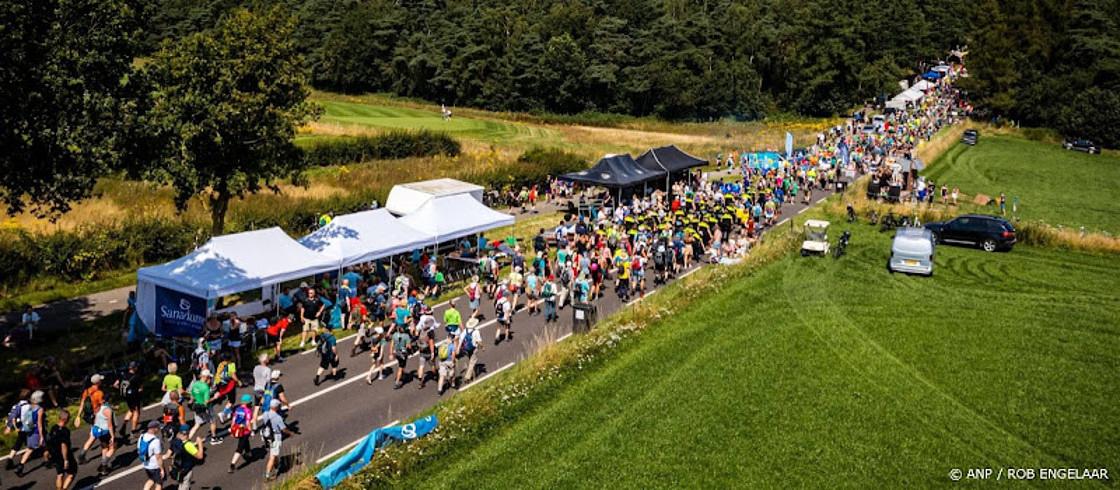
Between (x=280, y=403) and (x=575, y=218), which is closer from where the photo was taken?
(x=280, y=403)

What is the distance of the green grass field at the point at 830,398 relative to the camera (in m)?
14.5

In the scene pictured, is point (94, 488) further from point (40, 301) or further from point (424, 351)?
point (40, 301)

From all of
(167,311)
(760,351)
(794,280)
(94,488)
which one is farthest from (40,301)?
(794,280)

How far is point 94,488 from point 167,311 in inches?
274

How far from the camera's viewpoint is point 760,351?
20.0 m

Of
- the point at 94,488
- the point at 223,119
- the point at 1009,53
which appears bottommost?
the point at 94,488

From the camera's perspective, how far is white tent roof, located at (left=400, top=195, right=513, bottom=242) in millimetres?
26906

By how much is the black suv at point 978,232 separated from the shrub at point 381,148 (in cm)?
3073

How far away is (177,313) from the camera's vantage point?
19719mm

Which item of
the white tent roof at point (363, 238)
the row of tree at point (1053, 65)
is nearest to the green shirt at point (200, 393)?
the white tent roof at point (363, 238)

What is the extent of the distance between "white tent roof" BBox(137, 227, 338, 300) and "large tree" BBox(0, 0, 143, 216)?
2.79m

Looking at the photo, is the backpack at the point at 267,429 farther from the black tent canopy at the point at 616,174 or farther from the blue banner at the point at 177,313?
the black tent canopy at the point at 616,174

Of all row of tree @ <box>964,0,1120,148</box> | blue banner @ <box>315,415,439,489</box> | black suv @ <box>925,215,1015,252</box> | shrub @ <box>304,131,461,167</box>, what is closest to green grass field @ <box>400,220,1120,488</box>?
blue banner @ <box>315,415,439,489</box>

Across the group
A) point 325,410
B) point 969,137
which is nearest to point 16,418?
point 325,410
